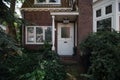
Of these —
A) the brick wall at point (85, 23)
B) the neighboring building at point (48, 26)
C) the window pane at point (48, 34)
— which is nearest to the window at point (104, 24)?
the brick wall at point (85, 23)

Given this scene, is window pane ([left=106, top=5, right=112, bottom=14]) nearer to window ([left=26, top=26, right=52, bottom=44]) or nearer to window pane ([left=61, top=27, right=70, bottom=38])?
window pane ([left=61, top=27, right=70, bottom=38])

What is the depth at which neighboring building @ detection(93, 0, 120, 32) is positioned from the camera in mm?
14578

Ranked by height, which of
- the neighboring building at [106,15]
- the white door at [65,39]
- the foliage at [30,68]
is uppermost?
the neighboring building at [106,15]

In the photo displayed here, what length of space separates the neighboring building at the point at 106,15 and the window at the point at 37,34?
19.7 feet

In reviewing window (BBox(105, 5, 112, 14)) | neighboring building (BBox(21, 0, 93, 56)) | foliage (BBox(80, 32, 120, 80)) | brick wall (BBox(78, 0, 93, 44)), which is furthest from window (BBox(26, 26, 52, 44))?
foliage (BBox(80, 32, 120, 80))

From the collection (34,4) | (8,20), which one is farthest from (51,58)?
(34,4)

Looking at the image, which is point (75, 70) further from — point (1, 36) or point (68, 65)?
point (1, 36)

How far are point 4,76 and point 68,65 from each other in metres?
5.24

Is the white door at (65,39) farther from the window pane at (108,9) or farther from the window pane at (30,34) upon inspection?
the window pane at (108,9)

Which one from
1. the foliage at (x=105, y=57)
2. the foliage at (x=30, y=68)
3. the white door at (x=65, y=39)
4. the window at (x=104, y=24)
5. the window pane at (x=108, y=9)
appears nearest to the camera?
the foliage at (x=105, y=57)

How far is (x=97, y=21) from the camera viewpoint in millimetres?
16203

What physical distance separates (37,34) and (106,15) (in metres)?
7.84

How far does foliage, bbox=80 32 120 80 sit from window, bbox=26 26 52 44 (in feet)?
25.7

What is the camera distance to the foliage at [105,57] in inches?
463
